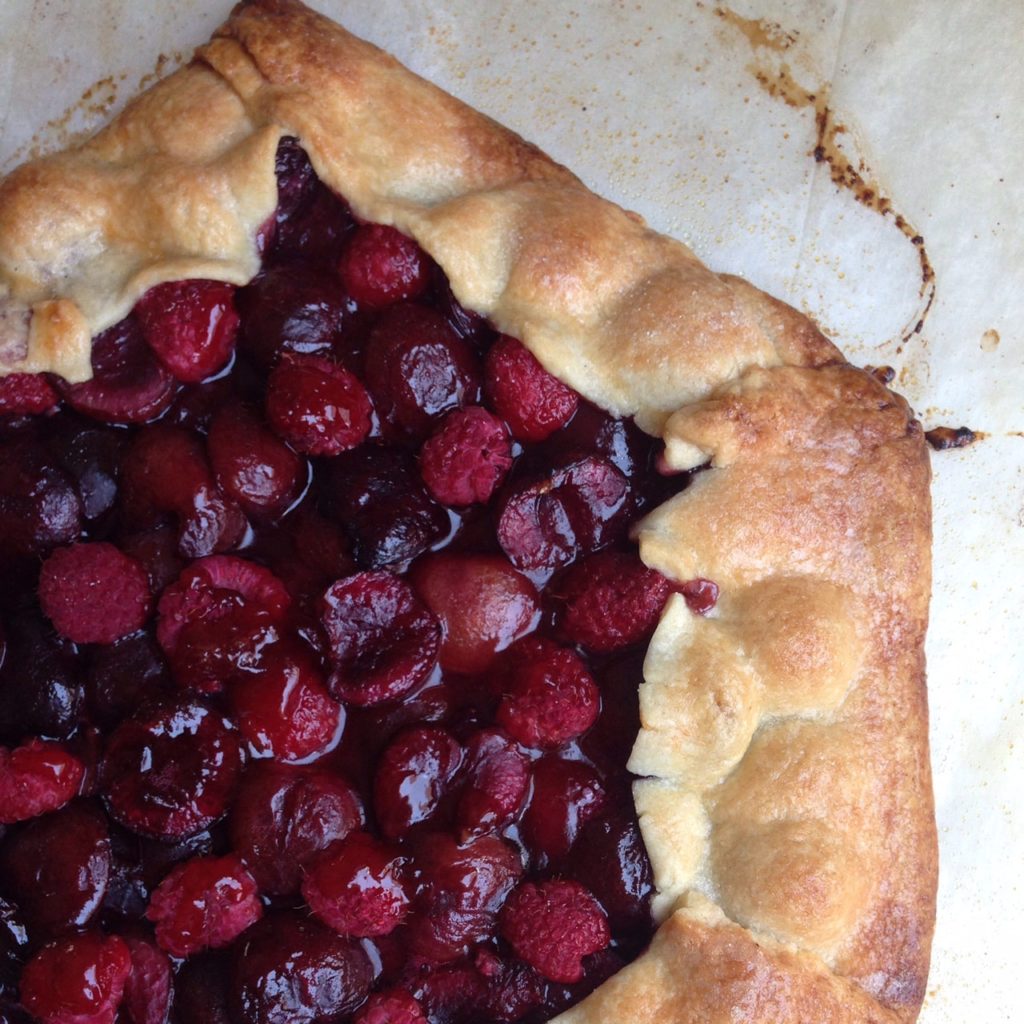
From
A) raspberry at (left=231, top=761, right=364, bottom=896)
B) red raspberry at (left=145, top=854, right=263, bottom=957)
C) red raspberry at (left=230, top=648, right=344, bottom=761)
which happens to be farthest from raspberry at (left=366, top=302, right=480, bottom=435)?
red raspberry at (left=145, top=854, right=263, bottom=957)

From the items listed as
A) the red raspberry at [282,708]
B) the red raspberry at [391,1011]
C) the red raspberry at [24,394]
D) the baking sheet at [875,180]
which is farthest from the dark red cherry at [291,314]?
the red raspberry at [391,1011]

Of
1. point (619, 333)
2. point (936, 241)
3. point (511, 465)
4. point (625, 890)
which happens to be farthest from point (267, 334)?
point (936, 241)

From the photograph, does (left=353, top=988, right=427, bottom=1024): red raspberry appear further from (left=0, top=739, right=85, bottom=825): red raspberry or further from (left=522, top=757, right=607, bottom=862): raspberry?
(left=0, top=739, right=85, bottom=825): red raspberry

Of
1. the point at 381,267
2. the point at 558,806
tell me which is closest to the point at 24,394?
the point at 381,267

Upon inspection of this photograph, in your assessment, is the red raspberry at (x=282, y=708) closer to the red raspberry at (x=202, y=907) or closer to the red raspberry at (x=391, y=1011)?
the red raspberry at (x=202, y=907)

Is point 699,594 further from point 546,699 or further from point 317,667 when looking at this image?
point 317,667

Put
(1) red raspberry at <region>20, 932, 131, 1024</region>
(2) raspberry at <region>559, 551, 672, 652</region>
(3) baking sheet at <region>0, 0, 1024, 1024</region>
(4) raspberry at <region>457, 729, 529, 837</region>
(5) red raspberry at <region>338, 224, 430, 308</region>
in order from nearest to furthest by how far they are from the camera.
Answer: (1) red raspberry at <region>20, 932, 131, 1024</region> → (4) raspberry at <region>457, 729, 529, 837</region> → (2) raspberry at <region>559, 551, 672, 652</region> → (5) red raspberry at <region>338, 224, 430, 308</region> → (3) baking sheet at <region>0, 0, 1024, 1024</region>

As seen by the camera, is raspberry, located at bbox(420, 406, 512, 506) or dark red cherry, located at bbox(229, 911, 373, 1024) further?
raspberry, located at bbox(420, 406, 512, 506)
